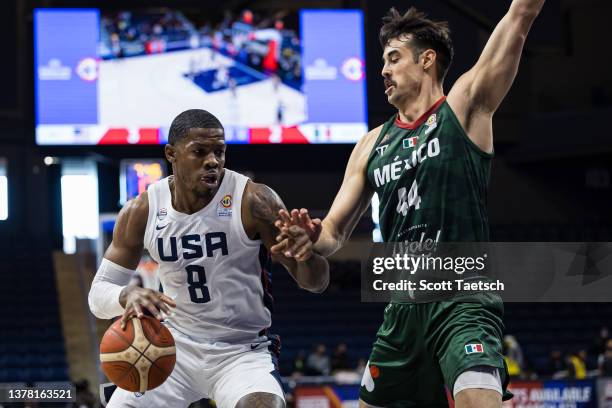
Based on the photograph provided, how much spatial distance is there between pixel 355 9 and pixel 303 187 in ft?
23.0

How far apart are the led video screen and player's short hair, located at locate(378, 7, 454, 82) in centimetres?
1218

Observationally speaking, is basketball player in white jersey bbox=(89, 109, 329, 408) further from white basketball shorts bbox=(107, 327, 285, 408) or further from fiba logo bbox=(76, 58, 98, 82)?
fiba logo bbox=(76, 58, 98, 82)

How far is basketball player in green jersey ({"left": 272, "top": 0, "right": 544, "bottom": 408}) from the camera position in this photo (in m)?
4.34

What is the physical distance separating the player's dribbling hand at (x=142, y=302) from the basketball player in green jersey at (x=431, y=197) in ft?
2.15

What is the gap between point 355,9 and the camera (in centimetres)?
1770

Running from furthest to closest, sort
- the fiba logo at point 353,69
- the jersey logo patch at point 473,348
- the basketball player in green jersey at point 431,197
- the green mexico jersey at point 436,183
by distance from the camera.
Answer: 1. the fiba logo at point 353,69
2. the green mexico jersey at point 436,183
3. the basketball player in green jersey at point 431,197
4. the jersey logo patch at point 473,348

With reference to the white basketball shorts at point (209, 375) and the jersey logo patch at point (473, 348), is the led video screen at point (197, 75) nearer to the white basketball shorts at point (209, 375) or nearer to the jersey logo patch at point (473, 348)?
the white basketball shorts at point (209, 375)

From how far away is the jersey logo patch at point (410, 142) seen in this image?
4730 mm

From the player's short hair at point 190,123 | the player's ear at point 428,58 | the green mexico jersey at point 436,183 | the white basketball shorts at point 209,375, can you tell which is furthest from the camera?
the player's short hair at point 190,123

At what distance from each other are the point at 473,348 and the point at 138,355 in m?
1.66

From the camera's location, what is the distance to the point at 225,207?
5.29 meters

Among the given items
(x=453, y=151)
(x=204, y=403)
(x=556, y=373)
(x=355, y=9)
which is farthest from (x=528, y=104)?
(x=453, y=151)

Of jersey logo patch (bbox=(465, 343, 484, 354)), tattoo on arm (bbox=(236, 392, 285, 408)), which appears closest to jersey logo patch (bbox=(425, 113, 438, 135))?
jersey logo patch (bbox=(465, 343, 484, 354))

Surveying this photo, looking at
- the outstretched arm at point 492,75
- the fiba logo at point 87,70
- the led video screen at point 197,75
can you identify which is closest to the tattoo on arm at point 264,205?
the outstretched arm at point 492,75
